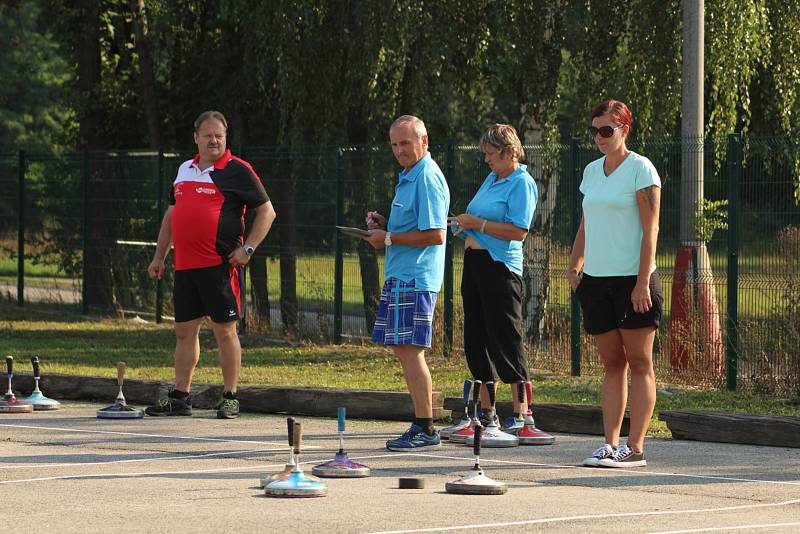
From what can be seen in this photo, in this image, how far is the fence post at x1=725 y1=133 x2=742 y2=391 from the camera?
14.7m

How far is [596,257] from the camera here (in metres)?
9.76

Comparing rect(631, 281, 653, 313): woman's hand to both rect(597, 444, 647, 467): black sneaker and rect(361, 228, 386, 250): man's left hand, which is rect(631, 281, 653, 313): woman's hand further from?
rect(361, 228, 386, 250): man's left hand

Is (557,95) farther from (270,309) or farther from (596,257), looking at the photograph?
(596,257)

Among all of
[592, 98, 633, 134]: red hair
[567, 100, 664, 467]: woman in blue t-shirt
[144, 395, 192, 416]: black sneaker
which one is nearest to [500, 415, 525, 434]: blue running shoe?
[567, 100, 664, 467]: woman in blue t-shirt

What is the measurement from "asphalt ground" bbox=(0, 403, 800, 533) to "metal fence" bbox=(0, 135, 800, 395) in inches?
150

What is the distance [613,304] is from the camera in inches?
383

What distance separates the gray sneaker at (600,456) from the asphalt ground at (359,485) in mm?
59

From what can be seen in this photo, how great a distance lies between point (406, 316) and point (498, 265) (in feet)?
2.42

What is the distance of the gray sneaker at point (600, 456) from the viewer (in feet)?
32.0

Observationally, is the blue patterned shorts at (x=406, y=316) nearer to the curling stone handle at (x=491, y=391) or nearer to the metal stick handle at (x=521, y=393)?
the curling stone handle at (x=491, y=391)

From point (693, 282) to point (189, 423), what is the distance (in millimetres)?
5439

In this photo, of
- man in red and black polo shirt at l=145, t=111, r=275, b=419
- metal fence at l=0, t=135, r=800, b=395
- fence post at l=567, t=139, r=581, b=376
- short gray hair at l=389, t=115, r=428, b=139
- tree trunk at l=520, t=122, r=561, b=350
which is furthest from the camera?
tree trunk at l=520, t=122, r=561, b=350

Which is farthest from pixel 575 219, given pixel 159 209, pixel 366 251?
pixel 159 209

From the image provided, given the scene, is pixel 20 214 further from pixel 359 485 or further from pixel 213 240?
pixel 359 485
